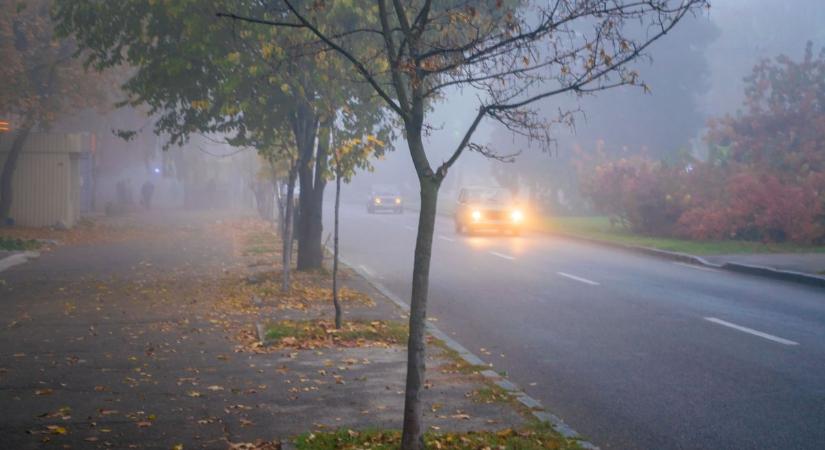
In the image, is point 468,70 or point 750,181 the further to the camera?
point 750,181

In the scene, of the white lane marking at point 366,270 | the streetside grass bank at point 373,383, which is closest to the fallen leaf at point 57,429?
the streetside grass bank at point 373,383

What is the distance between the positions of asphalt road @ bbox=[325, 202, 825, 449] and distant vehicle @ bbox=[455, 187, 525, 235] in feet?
36.0

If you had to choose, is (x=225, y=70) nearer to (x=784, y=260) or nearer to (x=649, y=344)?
(x=649, y=344)

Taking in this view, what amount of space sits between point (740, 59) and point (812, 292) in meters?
68.6

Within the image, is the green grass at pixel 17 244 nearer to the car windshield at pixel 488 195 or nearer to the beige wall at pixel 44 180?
the beige wall at pixel 44 180

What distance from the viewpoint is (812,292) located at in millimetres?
15812

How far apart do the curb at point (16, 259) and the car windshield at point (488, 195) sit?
50.9ft

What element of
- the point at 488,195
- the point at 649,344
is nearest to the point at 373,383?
the point at 649,344

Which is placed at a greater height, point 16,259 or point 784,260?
point 784,260

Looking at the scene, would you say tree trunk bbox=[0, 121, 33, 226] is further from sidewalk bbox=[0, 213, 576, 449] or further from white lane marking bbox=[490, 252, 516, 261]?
white lane marking bbox=[490, 252, 516, 261]

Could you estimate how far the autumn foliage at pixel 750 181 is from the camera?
81.5 ft

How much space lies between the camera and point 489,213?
105ft

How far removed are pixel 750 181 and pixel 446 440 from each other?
72.1 feet

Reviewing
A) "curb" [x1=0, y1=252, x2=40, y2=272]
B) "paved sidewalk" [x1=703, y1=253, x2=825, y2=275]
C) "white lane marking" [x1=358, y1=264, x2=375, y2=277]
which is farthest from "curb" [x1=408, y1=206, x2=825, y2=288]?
"curb" [x1=0, y1=252, x2=40, y2=272]
